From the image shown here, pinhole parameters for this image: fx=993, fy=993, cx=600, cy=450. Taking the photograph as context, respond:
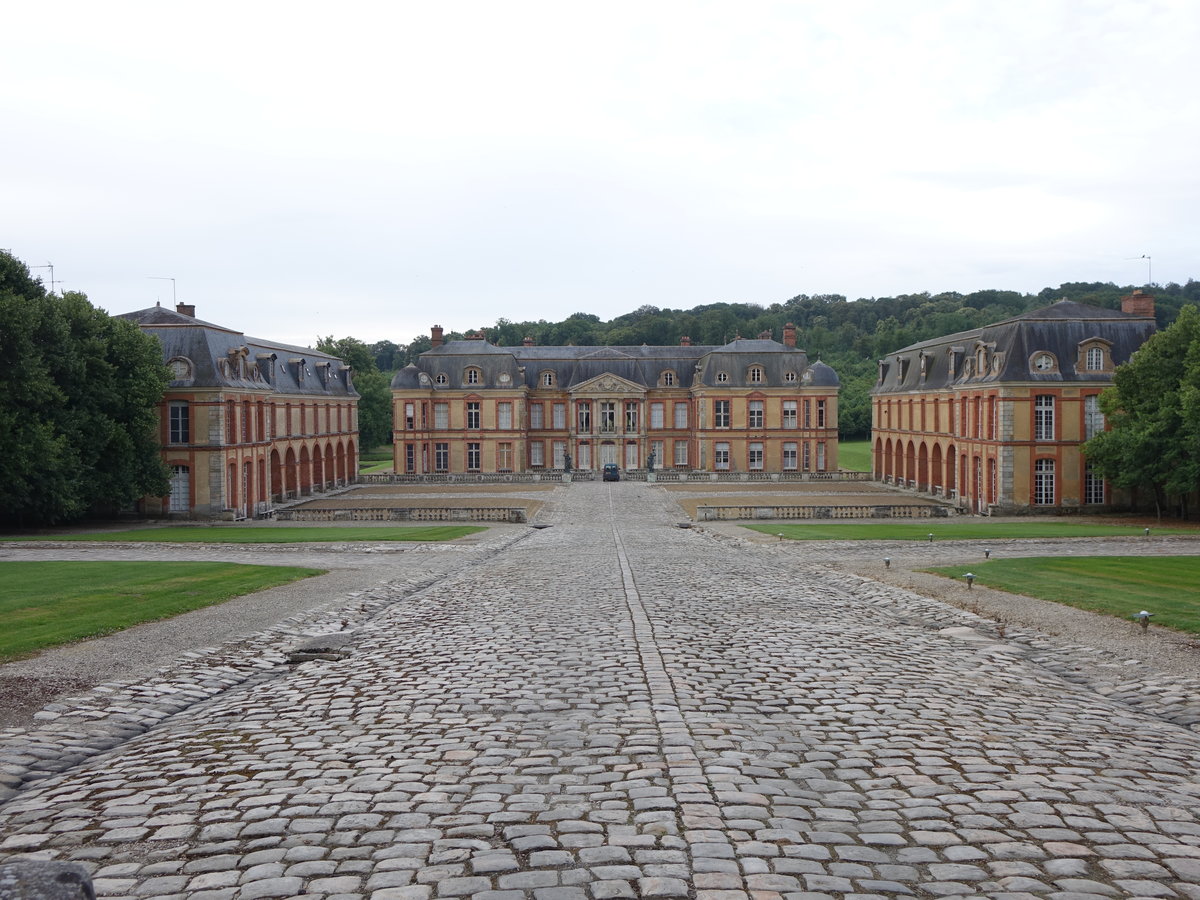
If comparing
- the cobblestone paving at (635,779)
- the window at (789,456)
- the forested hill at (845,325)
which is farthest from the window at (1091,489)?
the forested hill at (845,325)

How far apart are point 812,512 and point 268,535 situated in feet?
79.5

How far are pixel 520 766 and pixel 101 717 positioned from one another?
5.76 metres

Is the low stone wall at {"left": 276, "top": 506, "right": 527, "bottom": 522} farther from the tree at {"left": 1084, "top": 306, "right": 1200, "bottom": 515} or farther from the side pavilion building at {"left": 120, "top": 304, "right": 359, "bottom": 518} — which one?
the tree at {"left": 1084, "top": 306, "right": 1200, "bottom": 515}

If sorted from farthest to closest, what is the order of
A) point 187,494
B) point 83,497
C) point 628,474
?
point 628,474, point 187,494, point 83,497

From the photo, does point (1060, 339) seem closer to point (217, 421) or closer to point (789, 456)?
point (789, 456)

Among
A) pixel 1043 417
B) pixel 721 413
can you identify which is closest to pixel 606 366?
pixel 721 413

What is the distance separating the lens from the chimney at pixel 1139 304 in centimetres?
5012

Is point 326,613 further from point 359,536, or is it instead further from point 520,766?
point 359,536

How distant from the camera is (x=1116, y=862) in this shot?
740 cm

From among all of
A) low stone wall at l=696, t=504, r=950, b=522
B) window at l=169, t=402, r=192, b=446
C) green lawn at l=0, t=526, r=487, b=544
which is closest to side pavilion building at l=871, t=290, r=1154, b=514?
low stone wall at l=696, t=504, r=950, b=522

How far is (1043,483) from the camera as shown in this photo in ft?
159

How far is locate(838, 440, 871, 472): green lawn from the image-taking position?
84438mm

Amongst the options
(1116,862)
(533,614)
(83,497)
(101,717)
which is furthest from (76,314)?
(1116,862)

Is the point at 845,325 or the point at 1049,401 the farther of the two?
the point at 845,325
